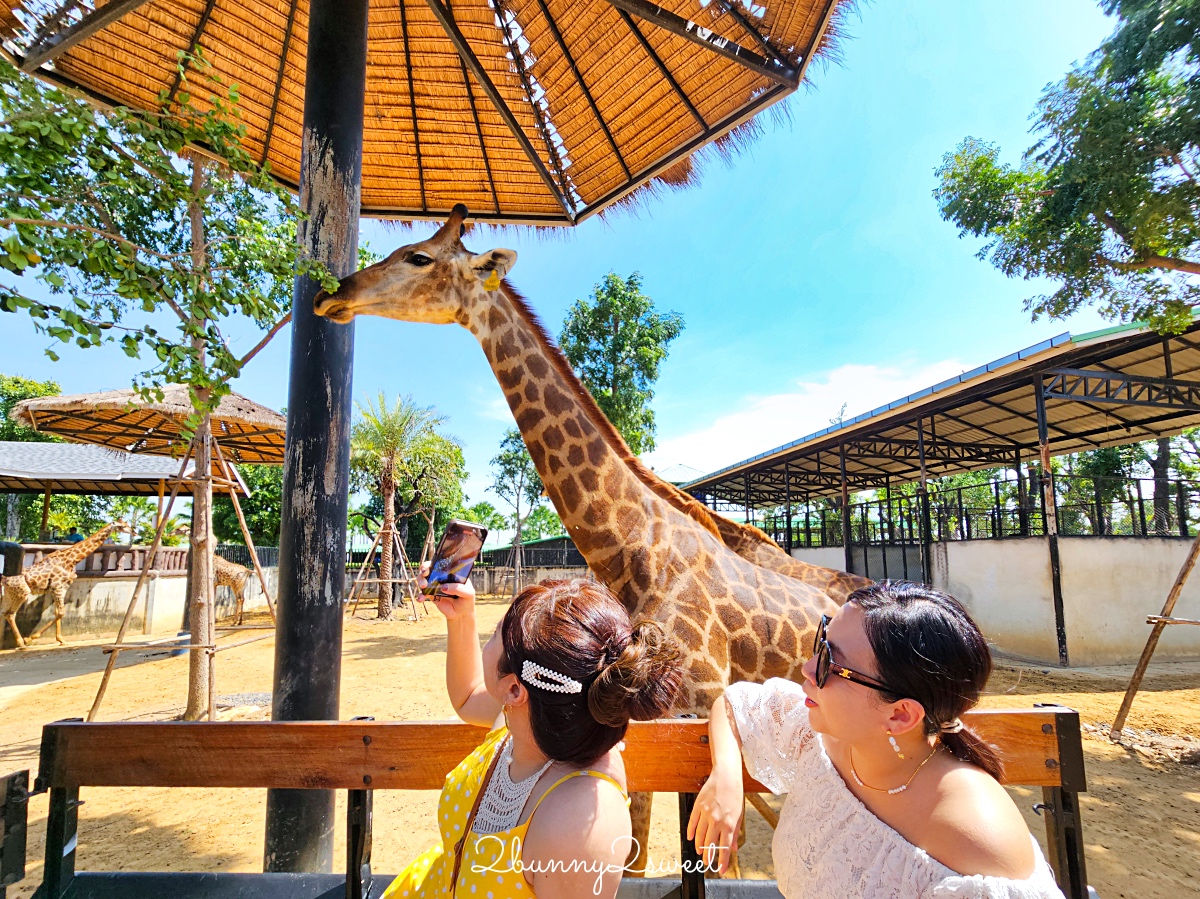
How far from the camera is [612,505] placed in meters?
2.86

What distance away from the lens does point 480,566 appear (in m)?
24.9

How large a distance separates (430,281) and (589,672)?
2.51m

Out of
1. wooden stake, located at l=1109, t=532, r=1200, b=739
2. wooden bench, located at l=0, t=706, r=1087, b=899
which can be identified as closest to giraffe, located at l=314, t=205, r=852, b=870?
wooden bench, located at l=0, t=706, r=1087, b=899

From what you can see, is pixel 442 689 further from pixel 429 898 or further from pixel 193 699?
pixel 429 898

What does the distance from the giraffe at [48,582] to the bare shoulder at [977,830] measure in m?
14.9

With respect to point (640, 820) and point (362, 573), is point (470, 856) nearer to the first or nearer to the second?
point (640, 820)

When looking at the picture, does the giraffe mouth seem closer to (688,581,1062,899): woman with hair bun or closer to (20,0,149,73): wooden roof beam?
(20,0,149,73): wooden roof beam

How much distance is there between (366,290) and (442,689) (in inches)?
254

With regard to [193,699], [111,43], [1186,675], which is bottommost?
[1186,675]

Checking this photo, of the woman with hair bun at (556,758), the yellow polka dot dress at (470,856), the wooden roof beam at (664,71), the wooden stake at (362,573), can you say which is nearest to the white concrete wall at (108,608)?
the wooden stake at (362,573)

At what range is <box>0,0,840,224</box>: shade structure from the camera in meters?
3.68

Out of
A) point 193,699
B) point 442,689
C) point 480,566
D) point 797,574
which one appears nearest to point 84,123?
point 797,574

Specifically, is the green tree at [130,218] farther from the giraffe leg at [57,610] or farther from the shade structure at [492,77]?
the giraffe leg at [57,610]

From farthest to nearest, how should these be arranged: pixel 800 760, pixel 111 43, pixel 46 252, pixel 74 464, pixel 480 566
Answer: pixel 480 566 → pixel 74 464 → pixel 111 43 → pixel 46 252 → pixel 800 760
